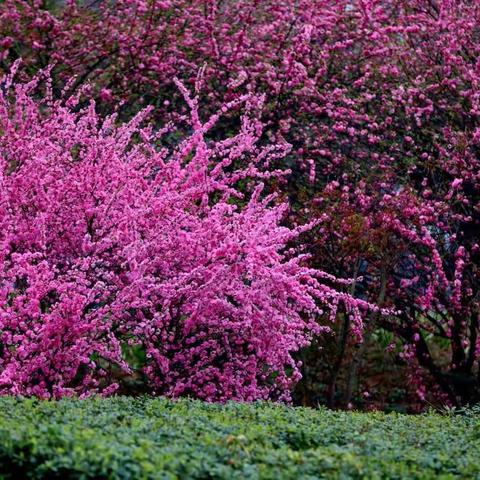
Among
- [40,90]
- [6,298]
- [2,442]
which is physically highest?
[40,90]

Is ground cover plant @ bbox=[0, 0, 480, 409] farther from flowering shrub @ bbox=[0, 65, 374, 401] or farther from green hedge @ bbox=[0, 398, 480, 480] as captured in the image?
green hedge @ bbox=[0, 398, 480, 480]

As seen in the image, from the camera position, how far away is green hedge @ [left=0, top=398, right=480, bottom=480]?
3836mm

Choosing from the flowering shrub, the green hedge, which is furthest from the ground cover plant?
the green hedge

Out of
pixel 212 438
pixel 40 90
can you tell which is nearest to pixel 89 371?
pixel 212 438

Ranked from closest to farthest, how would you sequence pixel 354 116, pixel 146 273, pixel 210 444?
1. pixel 210 444
2. pixel 146 273
3. pixel 354 116

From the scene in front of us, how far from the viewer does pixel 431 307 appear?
9.76 metres

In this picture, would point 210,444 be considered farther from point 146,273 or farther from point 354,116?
point 354,116

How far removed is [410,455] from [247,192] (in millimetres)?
6213

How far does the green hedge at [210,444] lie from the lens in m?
3.84

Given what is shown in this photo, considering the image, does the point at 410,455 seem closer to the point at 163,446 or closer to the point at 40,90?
the point at 163,446

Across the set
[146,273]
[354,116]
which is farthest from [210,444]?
[354,116]

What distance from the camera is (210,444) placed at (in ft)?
13.8

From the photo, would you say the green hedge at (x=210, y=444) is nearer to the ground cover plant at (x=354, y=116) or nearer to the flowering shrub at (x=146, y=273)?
the flowering shrub at (x=146, y=273)

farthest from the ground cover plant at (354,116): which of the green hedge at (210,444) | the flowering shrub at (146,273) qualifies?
the green hedge at (210,444)
